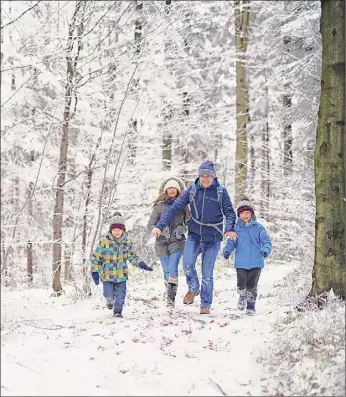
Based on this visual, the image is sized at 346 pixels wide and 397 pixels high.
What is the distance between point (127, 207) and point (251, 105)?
39.7 ft

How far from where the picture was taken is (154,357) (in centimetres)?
500

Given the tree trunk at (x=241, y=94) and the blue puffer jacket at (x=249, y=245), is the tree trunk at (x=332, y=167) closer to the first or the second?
the blue puffer jacket at (x=249, y=245)

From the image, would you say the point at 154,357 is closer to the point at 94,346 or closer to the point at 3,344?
the point at 94,346

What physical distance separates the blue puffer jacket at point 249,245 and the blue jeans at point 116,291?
1583 millimetres

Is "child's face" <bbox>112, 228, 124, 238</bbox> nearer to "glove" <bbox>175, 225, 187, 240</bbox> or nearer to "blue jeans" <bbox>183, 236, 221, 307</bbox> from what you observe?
"glove" <bbox>175, 225, 187, 240</bbox>

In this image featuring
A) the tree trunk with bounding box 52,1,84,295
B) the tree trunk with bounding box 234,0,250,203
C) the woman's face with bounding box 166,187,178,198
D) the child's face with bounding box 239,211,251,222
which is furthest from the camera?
the tree trunk with bounding box 234,0,250,203

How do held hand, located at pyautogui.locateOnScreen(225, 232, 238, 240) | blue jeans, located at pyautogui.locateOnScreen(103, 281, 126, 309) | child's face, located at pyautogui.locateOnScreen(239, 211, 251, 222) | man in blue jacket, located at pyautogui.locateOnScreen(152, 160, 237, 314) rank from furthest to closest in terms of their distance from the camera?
child's face, located at pyautogui.locateOnScreen(239, 211, 251, 222)
man in blue jacket, located at pyautogui.locateOnScreen(152, 160, 237, 314)
held hand, located at pyautogui.locateOnScreen(225, 232, 238, 240)
blue jeans, located at pyautogui.locateOnScreen(103, 281, 126, 309)

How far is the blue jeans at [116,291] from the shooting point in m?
6.82

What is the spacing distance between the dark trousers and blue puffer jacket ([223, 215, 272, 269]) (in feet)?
0.28

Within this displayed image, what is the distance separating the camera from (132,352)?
5121 millimetres

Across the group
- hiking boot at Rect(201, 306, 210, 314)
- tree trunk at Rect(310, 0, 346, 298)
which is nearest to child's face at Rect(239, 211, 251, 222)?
tree trunk at Rect(310, 0, 346, 298)

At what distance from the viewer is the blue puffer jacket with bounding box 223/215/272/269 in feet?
23.3

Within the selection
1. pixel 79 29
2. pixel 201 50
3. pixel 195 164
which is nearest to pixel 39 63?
pixel 79 29

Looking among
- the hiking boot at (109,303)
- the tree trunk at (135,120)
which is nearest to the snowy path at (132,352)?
the hiking boot at (109,303)
